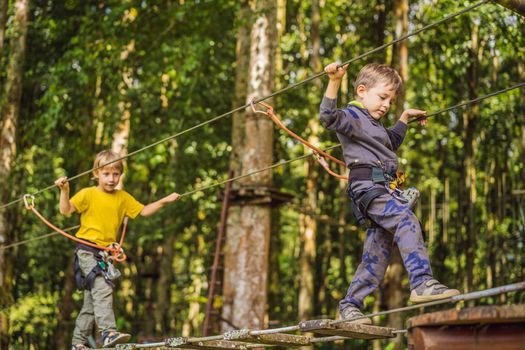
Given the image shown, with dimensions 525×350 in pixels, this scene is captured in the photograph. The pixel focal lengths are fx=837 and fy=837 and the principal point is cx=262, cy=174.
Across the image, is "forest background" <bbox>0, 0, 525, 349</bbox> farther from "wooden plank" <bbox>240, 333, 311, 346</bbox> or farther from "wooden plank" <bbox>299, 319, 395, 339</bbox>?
"wooden plank" <bbox>299, 319, 395, 339</bbox>

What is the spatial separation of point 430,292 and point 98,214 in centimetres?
255

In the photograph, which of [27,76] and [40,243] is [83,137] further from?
[40,243]

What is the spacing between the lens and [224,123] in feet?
41.9

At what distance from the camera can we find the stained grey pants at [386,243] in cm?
373

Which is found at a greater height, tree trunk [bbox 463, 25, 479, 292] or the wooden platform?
tree trunk [bbox 463, 25, 479, 292]

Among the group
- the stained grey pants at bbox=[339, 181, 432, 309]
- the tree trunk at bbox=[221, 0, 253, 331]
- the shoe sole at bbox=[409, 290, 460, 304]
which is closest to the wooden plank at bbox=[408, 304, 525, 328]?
Answer: the shoe sole at bbox=[409, 290, 460, 304]

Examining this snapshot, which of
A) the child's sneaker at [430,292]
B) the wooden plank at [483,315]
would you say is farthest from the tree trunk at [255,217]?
the wooden plank at [483,315]

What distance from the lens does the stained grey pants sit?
3.73m

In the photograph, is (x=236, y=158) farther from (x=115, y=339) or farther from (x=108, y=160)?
(x=115, y=339)

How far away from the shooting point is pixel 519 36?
384 inches

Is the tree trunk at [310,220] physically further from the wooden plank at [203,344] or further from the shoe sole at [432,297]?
the shoe sole at [432,297]

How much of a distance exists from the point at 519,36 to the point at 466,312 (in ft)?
25.8

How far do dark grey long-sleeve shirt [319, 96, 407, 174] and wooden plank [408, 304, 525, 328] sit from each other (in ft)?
4.68

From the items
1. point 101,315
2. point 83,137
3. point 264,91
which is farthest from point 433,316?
point 83,137
